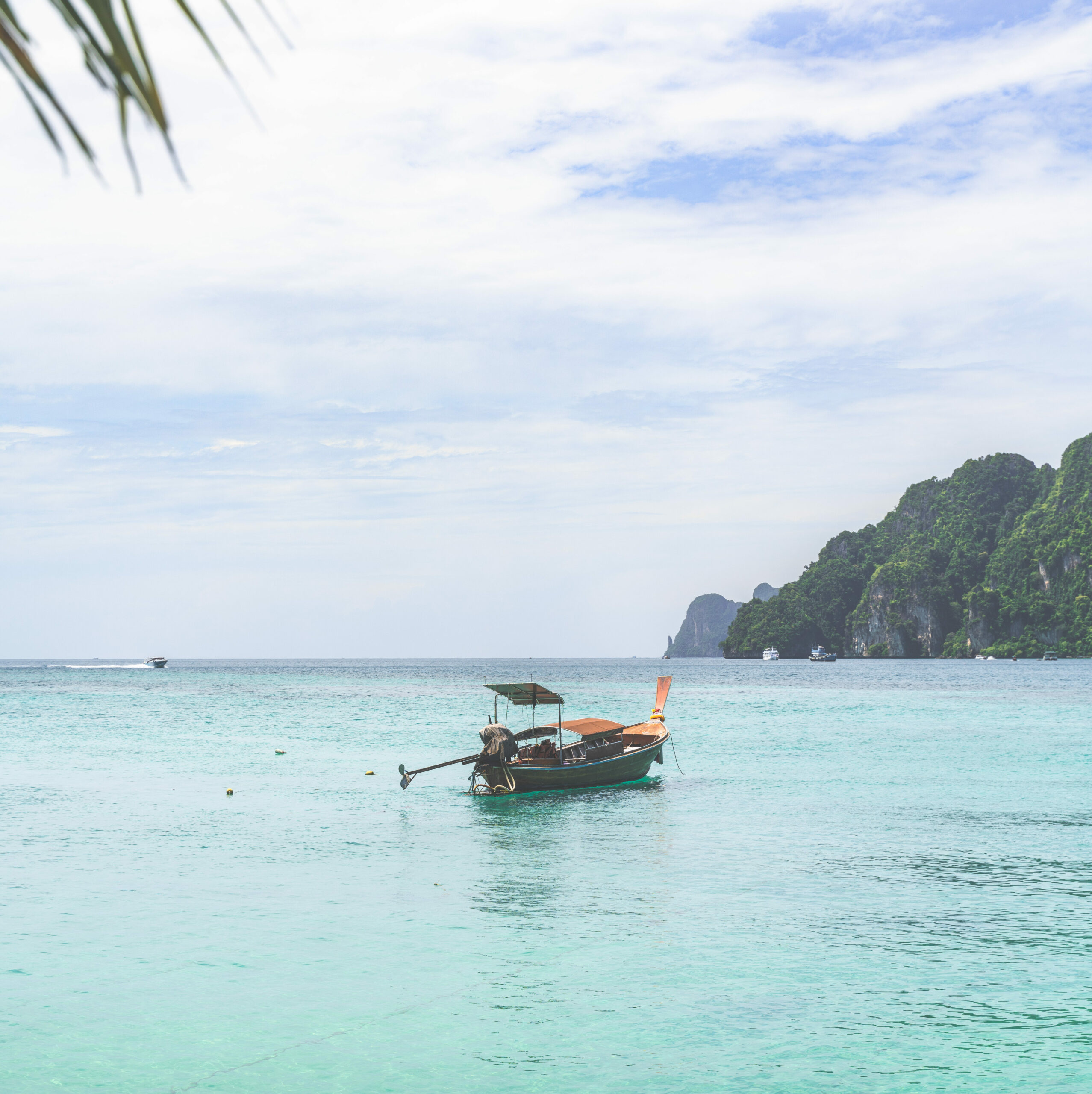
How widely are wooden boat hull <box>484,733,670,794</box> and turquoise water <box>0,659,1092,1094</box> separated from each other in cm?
36

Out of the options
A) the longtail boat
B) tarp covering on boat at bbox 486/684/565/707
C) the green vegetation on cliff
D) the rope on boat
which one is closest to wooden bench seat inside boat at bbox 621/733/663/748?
the longtail boat

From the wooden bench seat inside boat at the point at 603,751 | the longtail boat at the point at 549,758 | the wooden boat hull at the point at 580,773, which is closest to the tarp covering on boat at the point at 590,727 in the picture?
the longtail boat at the point at 549,758

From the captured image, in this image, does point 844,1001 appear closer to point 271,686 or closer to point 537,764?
point 537,764

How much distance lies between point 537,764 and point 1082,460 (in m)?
148

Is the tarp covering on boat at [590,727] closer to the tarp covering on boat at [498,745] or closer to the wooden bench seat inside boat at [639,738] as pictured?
the wooden bench seat inside boat at [639,738]

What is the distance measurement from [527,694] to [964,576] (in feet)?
501

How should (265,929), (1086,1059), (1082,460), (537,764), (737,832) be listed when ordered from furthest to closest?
(1082,460) < (537,764) < (737,832) < (265,929) < (1086,1059)

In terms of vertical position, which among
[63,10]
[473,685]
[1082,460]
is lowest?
[473,685]

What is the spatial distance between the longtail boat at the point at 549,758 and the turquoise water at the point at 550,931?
55cm

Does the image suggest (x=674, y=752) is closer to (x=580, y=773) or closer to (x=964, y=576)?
(x=580, y=773)

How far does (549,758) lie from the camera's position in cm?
2788

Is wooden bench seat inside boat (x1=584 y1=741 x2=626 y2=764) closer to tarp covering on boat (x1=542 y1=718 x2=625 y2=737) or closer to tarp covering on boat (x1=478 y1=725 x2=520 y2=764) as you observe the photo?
tarp covering on boat (x1=542 y1=718 x2=625 y2=737)

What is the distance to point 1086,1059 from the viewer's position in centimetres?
984

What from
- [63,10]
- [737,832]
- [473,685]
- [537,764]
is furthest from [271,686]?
[63,10]
